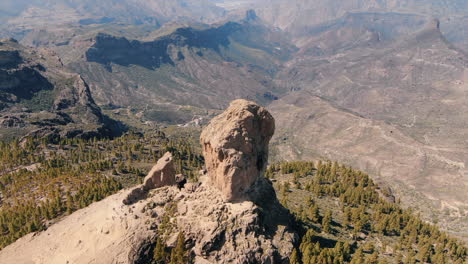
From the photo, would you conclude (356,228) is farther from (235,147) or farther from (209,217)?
(209,217)

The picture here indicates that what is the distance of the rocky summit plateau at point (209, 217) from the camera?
5459 cm

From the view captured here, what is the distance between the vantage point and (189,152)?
623ft

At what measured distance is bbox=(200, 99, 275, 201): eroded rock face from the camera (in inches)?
2298

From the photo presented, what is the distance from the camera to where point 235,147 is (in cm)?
5906

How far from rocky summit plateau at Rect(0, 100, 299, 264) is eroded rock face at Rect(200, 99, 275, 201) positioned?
0.66 feet

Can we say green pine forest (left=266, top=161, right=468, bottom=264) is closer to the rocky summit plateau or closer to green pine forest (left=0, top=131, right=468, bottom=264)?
green pine forest (left=0, top=131, right=468, bottom=264)

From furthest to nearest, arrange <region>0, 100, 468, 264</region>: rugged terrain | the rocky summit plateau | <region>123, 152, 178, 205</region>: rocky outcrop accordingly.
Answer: <region>123, 152, 178, 205</region>: rocky outcrop, the rocky summit plateau, <region>0, 100, 468, 264</region>: rugged terrain

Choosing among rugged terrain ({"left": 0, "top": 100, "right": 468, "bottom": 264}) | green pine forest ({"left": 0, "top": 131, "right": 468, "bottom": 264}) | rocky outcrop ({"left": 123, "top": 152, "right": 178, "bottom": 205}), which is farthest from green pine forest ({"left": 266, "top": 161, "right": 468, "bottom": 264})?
rocky outcrop ({"left": 123, "top": 152, "right": 178, "bottom": 205})

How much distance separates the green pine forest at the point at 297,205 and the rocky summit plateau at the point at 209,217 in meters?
2.84

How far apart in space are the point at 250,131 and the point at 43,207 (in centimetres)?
7634

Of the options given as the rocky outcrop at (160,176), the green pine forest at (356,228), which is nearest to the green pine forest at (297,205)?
the green pine forest at (356,228)

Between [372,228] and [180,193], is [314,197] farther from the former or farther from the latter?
[180,193]

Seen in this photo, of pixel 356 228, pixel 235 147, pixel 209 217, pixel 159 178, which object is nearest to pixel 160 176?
pixel 159 178

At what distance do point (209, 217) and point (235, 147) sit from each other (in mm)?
14717
